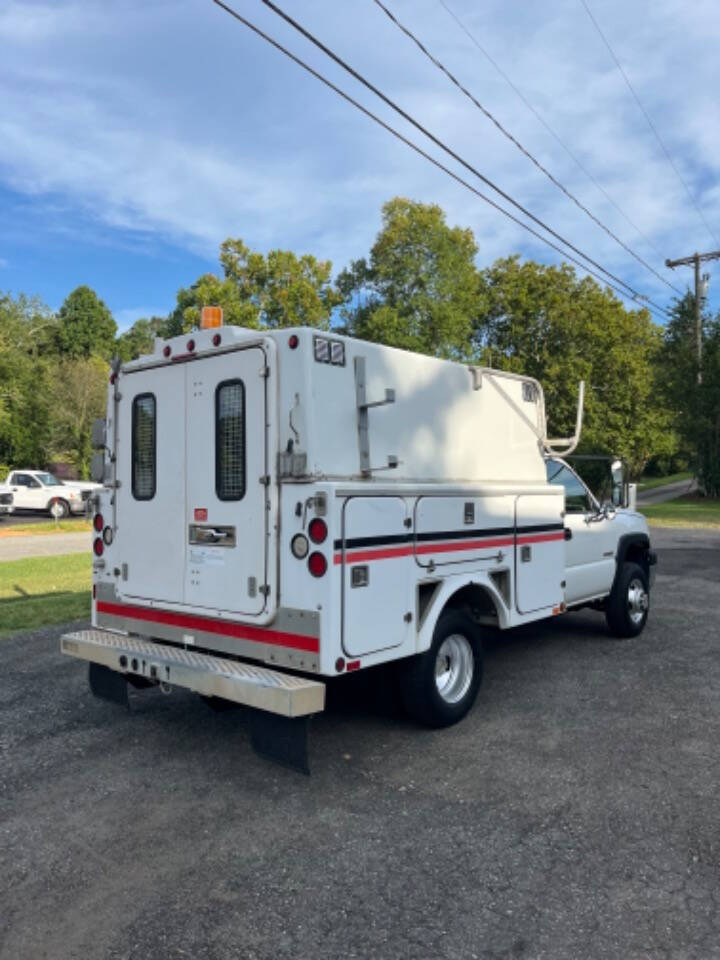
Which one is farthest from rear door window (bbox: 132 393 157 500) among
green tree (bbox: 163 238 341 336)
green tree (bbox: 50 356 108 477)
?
green tree (bbox: 50 356 108 477)

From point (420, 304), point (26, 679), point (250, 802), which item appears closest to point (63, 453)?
point (420, 304)

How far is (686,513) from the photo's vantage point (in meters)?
26.5

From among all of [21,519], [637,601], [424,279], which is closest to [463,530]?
[637,601]

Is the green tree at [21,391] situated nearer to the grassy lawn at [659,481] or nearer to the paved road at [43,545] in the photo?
the paved road at [43,545]

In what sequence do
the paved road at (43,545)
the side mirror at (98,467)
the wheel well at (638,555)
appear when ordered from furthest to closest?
the paved road at (43,545) → the wheel well at (638,555) → the side mirror at (98,467)

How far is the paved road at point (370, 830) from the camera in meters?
2.91

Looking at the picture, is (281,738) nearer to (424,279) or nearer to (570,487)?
(570,487)

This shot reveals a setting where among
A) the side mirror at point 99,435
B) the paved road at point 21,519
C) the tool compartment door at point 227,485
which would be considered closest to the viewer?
the tool compartment door at point 227,485

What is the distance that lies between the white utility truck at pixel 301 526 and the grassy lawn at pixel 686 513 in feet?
61.8

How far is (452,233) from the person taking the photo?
39219 millimetres

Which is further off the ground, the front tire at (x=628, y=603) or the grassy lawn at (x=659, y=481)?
the grassy lawn at (x=659, y=481)

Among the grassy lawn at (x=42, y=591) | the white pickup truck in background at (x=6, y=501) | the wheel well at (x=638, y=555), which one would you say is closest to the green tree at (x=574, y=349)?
the white pickup truck in background at (x=6, y=501)

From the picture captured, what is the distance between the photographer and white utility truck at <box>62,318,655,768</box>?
4.10 metres

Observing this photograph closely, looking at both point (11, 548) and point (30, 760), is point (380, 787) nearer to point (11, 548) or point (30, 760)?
point (30, 760)
